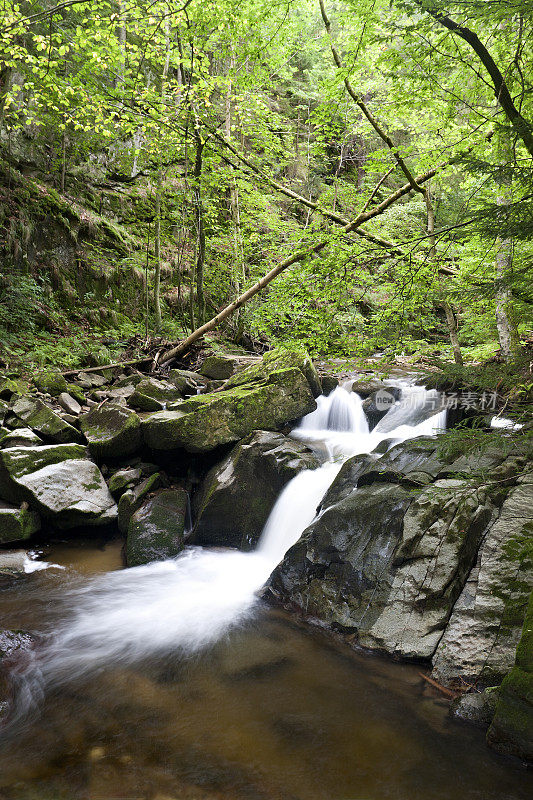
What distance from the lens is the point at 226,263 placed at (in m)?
14.3

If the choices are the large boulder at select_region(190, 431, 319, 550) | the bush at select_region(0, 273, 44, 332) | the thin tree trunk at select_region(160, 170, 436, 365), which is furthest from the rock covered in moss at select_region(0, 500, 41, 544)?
the bush at select_region(0, 273, 44, 332)

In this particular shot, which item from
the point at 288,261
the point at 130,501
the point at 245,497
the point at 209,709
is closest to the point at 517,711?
the point at 209,709

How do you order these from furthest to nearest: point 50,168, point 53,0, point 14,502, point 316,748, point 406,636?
point 53,0, point 50,168, point 14,502, point 406,636, point 316,748

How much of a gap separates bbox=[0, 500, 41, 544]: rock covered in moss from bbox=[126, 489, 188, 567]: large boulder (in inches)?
56.5

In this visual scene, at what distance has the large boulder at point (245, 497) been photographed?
21.6ft

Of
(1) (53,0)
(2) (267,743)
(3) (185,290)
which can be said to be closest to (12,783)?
(2) (267,743)

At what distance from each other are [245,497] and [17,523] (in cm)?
334

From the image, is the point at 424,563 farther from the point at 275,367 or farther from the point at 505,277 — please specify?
the point at 275,367

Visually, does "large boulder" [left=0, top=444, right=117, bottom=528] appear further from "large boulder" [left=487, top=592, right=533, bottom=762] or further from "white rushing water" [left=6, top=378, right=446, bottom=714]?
"large boulder" [left=487, top=592, right=533, bottom=762]

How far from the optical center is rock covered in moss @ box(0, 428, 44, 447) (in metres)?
6.86

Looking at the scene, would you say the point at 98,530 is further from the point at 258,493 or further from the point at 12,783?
the point at 12,783

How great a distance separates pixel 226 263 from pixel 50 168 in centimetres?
596

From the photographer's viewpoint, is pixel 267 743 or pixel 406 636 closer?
pixel 267 743

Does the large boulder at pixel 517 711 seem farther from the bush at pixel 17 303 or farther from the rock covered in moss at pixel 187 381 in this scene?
the bush at pixel 17 303
